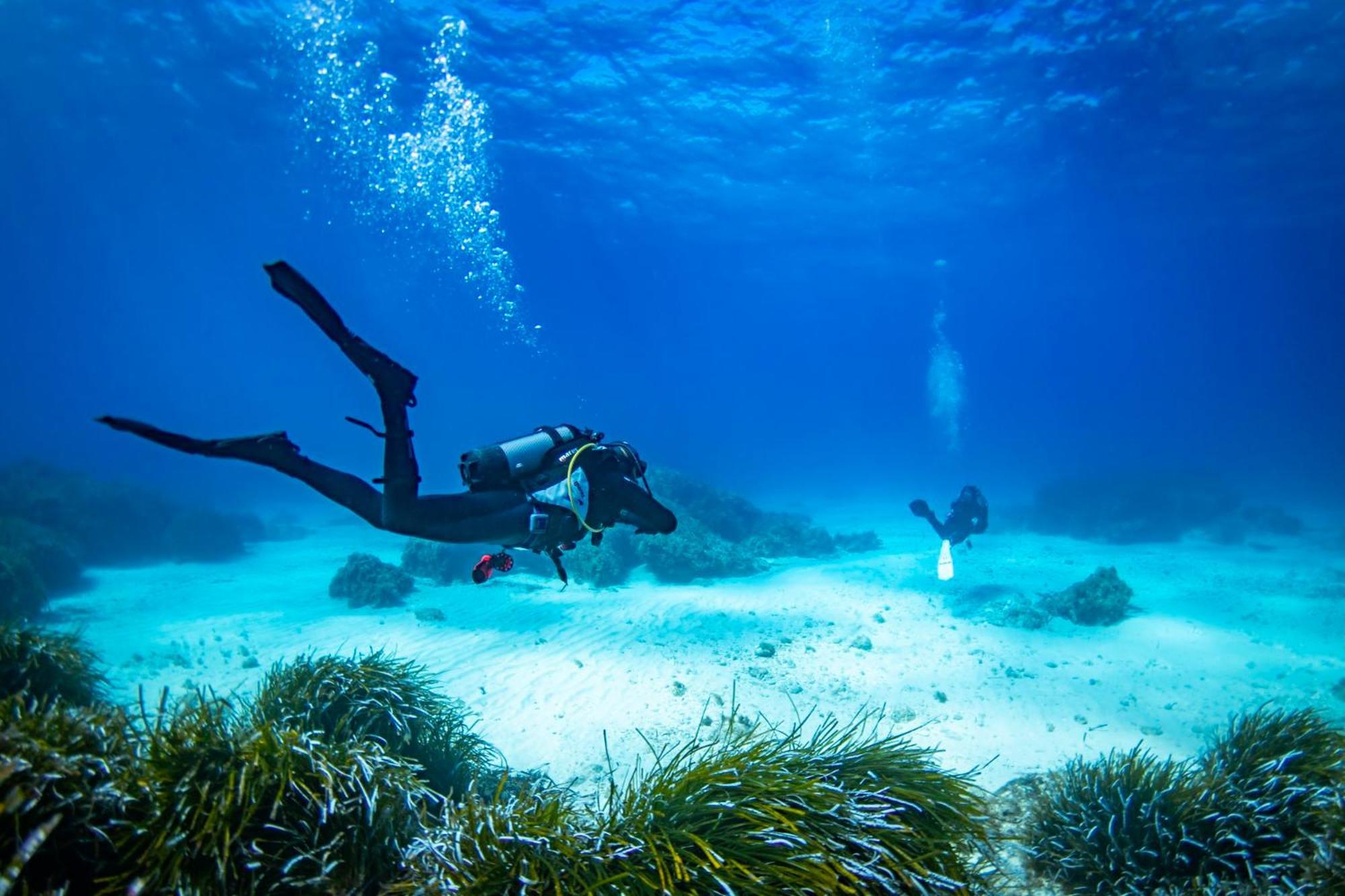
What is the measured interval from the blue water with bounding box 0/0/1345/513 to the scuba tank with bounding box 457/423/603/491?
74.6 feet

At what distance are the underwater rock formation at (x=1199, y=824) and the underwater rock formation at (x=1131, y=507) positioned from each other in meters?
23.6

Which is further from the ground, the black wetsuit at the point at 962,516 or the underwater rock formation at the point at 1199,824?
the black wetsuit at the point at 962,516

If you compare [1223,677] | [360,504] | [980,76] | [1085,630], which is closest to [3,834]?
[360,504]

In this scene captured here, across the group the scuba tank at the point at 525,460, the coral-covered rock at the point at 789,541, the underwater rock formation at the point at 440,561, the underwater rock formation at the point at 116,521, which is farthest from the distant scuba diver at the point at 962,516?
the underwater rock formation at the point at 116,521

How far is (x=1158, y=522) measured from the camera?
25547 millimetres

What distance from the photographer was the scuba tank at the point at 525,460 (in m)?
4.86

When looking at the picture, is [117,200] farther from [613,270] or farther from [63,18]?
[613,270]

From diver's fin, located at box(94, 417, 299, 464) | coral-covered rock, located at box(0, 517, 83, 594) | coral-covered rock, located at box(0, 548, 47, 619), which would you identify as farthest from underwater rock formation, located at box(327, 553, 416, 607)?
diver's fin, located at box(94, 417, 299, 464)

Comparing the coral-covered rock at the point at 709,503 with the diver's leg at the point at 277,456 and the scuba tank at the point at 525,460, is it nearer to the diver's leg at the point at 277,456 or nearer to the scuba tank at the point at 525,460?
the scuba tank at the point at 525,460

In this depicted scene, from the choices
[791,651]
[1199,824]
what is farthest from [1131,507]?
[1199,824]

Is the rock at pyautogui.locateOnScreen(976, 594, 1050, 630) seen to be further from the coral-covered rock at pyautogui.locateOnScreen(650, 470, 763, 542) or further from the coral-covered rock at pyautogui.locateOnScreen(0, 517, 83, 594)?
the coral-covered rock at pyautogui.locateOnScreen(0, 517, 83, 594)

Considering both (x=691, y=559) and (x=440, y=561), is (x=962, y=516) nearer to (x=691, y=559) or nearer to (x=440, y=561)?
(x=691, y=559)

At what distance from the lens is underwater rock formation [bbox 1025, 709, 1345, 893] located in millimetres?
3520

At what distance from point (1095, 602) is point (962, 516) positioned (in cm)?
513
